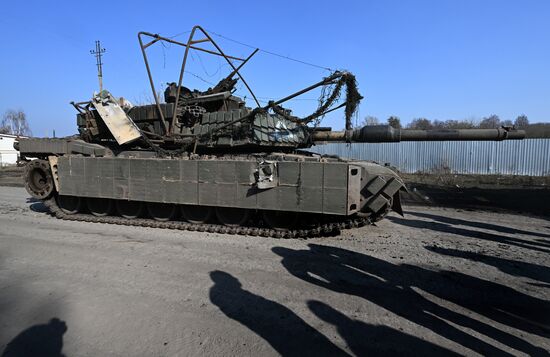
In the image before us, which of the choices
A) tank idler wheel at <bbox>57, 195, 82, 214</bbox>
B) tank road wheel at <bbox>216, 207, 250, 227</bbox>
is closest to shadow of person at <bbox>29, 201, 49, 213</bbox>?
tank idler wheel at <bbox>57, 195, 82, 214</bbox>

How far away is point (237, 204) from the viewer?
8539 mm

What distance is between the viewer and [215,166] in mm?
8750

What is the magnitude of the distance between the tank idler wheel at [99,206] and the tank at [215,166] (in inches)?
1.2

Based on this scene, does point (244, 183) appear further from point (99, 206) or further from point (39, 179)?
point (39, 179)

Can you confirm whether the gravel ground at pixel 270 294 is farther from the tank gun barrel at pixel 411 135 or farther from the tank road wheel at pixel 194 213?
the tank gun barrel at pixel 411 135

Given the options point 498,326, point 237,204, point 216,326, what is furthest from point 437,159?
point 216,326

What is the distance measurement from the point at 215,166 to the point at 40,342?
548 cm

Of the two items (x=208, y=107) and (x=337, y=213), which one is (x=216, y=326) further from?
(x=208, y=107)

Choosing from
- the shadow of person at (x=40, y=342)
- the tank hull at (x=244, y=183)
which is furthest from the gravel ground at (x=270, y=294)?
the tank hull at (x=244, y=183)

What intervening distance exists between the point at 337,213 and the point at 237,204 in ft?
7.68

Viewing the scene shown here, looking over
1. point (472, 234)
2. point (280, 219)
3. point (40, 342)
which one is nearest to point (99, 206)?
point (280, 219)

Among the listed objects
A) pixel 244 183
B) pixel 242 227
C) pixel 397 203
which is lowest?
pixel 242 227

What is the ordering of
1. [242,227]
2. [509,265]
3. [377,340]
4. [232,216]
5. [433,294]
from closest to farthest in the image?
1. [377,340]
2. [433,294]
3. [509,265]
4. [242,227]
5. [232,216]

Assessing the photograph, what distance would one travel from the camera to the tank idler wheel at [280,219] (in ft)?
28.7
